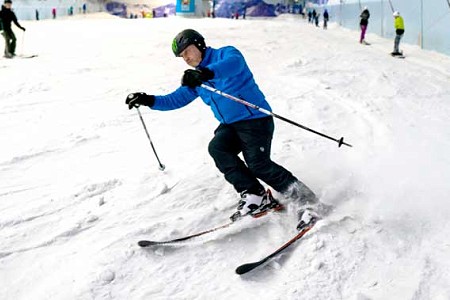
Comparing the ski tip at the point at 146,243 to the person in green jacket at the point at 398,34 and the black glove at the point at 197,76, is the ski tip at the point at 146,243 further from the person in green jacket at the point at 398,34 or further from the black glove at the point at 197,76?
the person in green jacket at the point at 398,34

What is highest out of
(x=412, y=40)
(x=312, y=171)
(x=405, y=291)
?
(x=412, y=40)

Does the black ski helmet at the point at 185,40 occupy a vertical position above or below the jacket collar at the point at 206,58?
above

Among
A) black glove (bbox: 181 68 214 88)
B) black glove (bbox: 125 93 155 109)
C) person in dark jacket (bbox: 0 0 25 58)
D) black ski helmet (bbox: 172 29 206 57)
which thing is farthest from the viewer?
person in dark jacket (bbox: 0 0 25 58)

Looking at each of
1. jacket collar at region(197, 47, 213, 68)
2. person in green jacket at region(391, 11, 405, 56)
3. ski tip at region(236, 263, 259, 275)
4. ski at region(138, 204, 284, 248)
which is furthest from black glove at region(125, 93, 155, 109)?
person in green jacket at region(391, 11, 405, 56)

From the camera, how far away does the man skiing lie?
287 cm

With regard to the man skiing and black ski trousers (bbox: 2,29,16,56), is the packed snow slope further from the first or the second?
black ski trousers (bbox: 2,29,16,56)

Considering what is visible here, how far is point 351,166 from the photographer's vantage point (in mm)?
3977

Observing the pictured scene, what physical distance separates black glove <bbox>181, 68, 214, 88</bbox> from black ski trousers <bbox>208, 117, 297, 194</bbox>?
504mm

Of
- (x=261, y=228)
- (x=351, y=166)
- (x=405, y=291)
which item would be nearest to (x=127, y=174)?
(x=261, y=228)

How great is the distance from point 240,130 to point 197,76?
58 centimetres

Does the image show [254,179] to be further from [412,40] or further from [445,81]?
[412,40]

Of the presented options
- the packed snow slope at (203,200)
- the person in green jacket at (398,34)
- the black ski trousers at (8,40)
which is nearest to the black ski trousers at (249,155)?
the packed snow slope at (203,200)

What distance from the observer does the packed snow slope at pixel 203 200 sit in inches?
96.4

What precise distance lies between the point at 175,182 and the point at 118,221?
83cm
